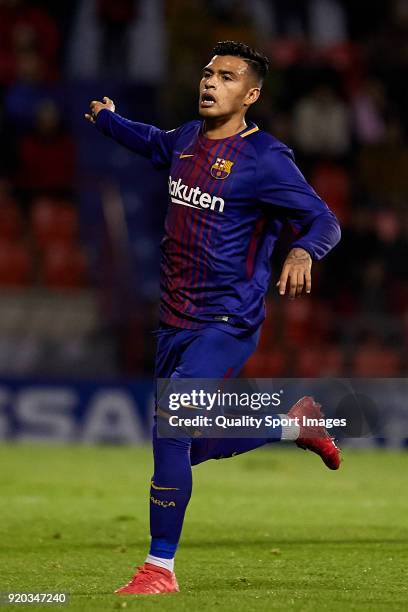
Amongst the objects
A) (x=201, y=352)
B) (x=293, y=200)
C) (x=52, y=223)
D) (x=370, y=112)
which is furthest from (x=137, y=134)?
(x=370, y=112)

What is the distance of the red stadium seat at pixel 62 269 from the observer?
16.6 metres

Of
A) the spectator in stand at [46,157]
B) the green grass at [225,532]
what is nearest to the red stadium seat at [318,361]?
the green grass at [225,532]

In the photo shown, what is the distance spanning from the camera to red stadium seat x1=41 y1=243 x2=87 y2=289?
54.4ft

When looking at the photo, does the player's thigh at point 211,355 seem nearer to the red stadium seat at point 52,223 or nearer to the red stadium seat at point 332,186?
the red stadium seat at point 52,223

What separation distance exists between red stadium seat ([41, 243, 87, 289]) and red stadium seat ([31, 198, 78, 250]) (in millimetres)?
274

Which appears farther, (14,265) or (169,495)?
(14,265)

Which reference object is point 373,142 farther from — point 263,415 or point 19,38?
point 263,415

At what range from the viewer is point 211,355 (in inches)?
239

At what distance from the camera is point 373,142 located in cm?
1881

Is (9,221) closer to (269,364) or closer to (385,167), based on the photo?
(269,364)

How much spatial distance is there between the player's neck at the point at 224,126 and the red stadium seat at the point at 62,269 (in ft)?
33.8

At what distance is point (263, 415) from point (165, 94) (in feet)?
44.1

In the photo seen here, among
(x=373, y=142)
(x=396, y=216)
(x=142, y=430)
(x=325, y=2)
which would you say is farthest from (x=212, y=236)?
(x=325, y=2)

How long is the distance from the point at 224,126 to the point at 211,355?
102 cm
